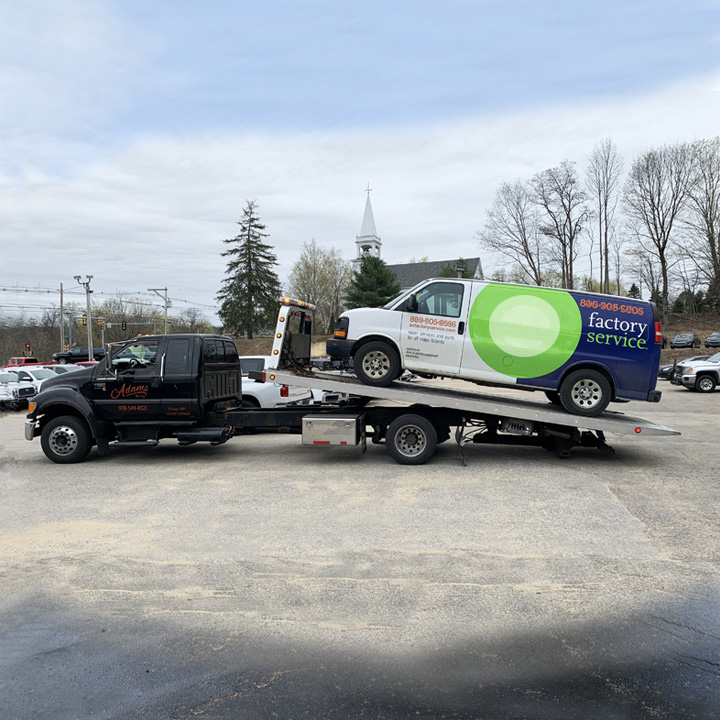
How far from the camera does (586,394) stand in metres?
9.02

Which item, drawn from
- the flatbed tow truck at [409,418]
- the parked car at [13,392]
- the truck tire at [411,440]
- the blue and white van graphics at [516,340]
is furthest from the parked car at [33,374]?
the truck tire at [411,440]

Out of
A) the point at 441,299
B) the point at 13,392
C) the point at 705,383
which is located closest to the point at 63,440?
the point at 441,299

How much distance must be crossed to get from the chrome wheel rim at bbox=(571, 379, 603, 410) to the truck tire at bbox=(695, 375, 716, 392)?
17.9 m

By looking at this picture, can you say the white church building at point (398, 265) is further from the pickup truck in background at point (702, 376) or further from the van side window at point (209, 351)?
the van side window at point (209, 351)

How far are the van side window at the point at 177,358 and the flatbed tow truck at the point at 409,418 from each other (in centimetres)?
115

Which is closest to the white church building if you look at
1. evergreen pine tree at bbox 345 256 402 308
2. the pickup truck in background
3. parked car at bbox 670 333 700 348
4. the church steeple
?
the church steeple

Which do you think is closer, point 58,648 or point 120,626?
point 58,648

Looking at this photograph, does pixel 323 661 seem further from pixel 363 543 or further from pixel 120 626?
pixel 363 543

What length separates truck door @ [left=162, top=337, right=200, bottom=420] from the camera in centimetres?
952

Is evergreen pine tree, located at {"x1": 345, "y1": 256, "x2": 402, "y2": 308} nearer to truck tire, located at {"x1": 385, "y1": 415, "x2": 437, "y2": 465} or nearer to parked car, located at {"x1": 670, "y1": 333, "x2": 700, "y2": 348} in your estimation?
parked car, located at {"x1": 670, "y1": 333, "x2": 700, "y2": 348}

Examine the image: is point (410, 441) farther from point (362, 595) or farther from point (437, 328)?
point (362, 595)

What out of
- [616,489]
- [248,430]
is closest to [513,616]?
[616,489]

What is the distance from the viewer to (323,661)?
3.72 m

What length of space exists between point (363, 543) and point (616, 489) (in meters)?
3.91
